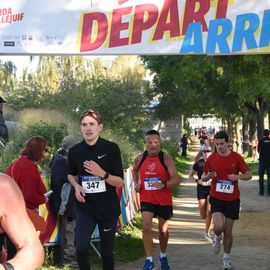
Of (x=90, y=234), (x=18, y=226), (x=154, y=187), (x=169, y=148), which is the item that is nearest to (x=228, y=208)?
(x=154, y=187)

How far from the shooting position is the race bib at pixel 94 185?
6516mm

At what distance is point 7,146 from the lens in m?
11.1

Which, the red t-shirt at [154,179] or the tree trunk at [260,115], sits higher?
the tree trunk at [260,115]

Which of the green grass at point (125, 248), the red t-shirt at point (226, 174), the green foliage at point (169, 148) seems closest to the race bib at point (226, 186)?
the red t-shirt at point (226, 174)

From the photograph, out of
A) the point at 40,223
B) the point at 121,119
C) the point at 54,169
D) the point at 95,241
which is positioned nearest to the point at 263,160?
the point at 121,119

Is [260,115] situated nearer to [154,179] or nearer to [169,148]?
[169,148]

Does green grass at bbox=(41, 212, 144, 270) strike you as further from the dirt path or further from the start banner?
the start banner

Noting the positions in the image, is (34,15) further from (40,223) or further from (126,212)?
(126,212)

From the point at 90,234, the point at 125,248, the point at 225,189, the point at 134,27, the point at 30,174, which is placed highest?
the point at 134,27

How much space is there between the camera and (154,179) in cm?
804

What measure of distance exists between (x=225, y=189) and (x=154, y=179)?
3.65 ft

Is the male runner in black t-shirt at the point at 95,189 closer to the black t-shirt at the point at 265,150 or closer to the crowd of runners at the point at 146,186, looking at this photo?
→ the crowd of runners at the point at 146,186

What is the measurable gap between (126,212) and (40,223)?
5.03 metres

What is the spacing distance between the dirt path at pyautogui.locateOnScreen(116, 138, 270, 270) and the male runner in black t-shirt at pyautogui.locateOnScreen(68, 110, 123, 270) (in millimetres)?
2214
